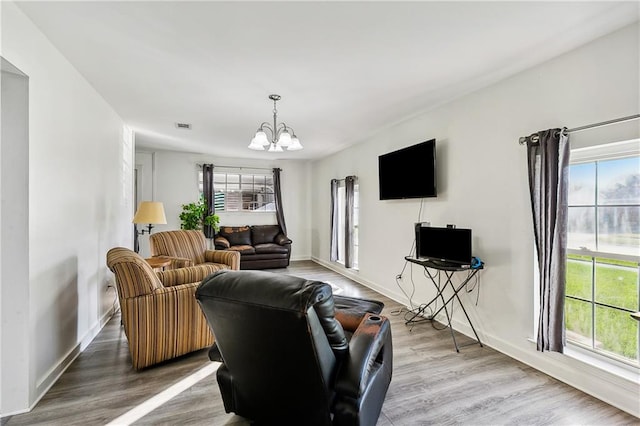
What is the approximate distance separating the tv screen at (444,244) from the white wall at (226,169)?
178 inches

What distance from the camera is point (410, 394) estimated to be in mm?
2135

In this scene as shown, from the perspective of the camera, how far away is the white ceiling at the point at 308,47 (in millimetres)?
1854

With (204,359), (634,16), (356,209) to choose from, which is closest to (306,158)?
(356,209)

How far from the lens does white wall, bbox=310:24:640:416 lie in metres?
2.05

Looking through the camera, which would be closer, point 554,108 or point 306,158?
point 554,108

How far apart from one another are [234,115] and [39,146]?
2.16m

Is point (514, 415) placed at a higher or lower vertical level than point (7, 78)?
lower

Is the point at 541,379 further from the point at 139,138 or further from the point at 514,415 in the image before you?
the point at 139,138

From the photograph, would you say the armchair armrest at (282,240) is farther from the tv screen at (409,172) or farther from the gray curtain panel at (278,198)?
the tv screen at (409,172)

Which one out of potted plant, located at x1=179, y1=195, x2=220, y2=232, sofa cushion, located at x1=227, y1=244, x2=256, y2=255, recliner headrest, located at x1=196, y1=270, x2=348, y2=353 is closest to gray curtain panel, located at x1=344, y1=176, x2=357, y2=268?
sofa cushion, located at x1=227, y1=244, x2=256, y2=255

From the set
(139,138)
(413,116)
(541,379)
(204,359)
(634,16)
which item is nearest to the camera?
(634,16)

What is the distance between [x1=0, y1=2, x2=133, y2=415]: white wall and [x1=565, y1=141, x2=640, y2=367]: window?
12.9 ft

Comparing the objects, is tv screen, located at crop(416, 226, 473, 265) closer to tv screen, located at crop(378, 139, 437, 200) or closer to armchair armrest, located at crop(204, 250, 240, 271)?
tv screen, located at crop(378, 139, 437, 200)

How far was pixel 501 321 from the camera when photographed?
2.80m
